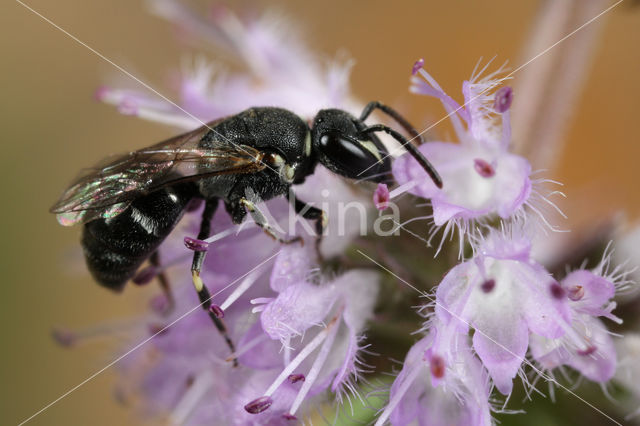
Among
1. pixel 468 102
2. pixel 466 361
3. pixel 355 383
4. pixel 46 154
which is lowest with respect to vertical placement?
pixel 46 154

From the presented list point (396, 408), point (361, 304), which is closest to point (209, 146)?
point (361, 304)

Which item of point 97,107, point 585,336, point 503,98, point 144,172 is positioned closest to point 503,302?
point 585,336

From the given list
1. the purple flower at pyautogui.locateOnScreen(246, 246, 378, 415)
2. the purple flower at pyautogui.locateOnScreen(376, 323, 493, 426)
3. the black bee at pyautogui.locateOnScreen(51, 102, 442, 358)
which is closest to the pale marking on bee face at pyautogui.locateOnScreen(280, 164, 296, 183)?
the black bee at pyautogui.locateOnScreen(51, 102, 442, 358)

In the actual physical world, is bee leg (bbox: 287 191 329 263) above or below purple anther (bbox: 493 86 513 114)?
below

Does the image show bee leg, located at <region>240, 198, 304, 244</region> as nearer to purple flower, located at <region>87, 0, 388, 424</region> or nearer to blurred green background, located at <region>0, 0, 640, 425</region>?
purple flower, located at <region>87, 0, 388, 424</region>

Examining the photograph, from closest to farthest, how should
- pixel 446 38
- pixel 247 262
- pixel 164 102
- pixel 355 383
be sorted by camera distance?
1. pixel 355 383
2. pixel 247 262
3. pixel 164 102
4. pixel 446 38

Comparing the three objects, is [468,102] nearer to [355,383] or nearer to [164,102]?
[355,383]
